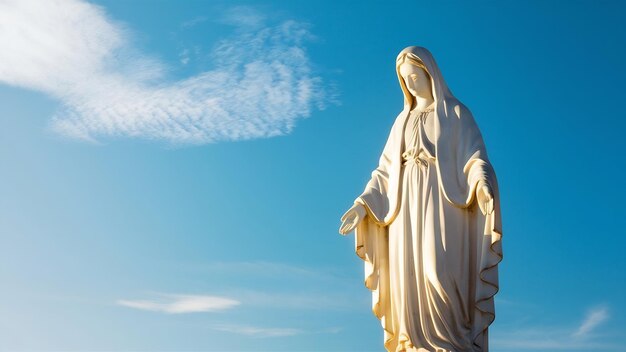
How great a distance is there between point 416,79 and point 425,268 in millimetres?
2895

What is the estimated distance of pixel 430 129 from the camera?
13438 millimetres

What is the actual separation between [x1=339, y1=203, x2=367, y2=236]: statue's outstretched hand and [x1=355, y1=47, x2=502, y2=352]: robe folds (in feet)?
0.39

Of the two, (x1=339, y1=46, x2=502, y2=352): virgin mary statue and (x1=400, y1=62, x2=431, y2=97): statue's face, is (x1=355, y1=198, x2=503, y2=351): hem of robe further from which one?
(x1=400, y1=62, x2=431, y2=97): statue's face

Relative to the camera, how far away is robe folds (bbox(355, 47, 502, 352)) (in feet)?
41.1

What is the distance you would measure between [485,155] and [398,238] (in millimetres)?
1714

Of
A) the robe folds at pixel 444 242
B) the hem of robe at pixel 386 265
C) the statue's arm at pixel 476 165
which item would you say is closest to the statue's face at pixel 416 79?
the robe folds at pixel 444 242

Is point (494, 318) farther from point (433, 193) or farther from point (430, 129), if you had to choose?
point (430, 129)

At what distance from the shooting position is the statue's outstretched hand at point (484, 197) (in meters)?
12.4

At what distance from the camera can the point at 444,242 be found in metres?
12.7

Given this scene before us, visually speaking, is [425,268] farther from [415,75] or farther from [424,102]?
[415,75]

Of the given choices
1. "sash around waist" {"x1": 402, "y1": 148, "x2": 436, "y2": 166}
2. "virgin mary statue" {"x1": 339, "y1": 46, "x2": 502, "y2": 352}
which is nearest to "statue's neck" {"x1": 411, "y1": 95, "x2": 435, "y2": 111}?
"virgin mary statue" {"x1": 339, "y1": 46, "x2": 502, "y2": 352}

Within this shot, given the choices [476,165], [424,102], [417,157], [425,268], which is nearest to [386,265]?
[425,268]

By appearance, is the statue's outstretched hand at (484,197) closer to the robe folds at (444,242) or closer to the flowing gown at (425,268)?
the robe folds at (444,242)

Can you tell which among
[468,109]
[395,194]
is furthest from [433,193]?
[468,109]
